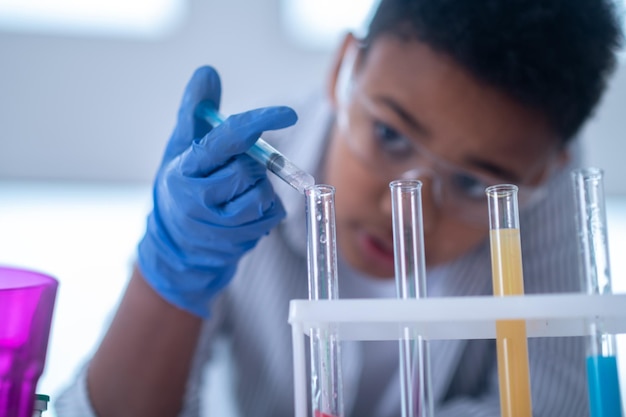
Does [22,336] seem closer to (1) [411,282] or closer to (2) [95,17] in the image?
(1) [411,282]

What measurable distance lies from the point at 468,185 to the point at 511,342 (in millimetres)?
543

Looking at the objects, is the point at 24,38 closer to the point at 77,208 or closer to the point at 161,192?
the point at 77,208

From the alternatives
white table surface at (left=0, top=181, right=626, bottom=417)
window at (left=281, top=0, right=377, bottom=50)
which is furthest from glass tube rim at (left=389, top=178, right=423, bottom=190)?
window at (left=281, top=0, right=377, bottom=50)

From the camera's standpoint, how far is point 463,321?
2.08ft

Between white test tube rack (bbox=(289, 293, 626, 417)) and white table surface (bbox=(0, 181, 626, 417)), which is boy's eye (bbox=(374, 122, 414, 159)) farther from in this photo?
white table surface (bbox=(0, 181, 626, 417))

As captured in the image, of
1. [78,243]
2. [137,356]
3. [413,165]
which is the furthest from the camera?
[78,243]

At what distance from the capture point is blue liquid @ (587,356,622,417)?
65cm

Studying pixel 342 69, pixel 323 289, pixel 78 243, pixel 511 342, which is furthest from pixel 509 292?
A: pixel 78 243

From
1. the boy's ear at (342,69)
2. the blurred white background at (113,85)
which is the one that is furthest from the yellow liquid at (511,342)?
the blurred white background at (113,85)

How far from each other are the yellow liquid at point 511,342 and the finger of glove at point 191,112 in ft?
1.45

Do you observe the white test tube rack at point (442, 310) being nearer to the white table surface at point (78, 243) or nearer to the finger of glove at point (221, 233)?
the finger of glove at point (221, 233)

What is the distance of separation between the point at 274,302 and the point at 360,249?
244 millimetres

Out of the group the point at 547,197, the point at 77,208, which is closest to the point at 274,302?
the point at 547,197

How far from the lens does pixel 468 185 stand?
46.2 inches
